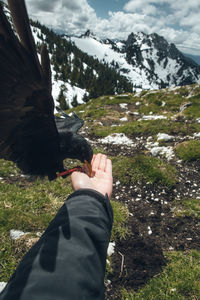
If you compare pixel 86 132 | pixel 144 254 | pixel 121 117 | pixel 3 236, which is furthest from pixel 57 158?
pixel 121 117

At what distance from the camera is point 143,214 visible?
202 inches

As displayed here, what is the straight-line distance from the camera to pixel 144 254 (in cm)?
396

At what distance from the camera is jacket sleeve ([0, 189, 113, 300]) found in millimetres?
1388

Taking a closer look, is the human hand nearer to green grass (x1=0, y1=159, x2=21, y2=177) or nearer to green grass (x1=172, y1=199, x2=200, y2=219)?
green grass (x1=172, y1=199, x2=200, y2=219)

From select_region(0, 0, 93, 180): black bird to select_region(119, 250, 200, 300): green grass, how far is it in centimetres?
236

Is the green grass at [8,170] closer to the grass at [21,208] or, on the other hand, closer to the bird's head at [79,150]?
the grass at [21,208]

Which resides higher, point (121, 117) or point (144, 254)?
point (121, 117)

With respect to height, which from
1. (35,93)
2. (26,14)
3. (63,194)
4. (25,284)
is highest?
(26,14)

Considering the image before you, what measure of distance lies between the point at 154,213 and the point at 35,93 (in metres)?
4.01

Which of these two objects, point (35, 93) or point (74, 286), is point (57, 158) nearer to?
point (35, 93)

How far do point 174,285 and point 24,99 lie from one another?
136 inches

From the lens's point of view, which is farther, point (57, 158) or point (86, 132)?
point (86, 132)

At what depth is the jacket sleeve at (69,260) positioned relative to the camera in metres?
1.39

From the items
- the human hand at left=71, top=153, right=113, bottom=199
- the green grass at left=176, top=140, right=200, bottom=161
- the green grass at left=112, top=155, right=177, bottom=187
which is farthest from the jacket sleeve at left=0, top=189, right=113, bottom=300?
the green grass at left=176, top=140, right=200, bottom=161
